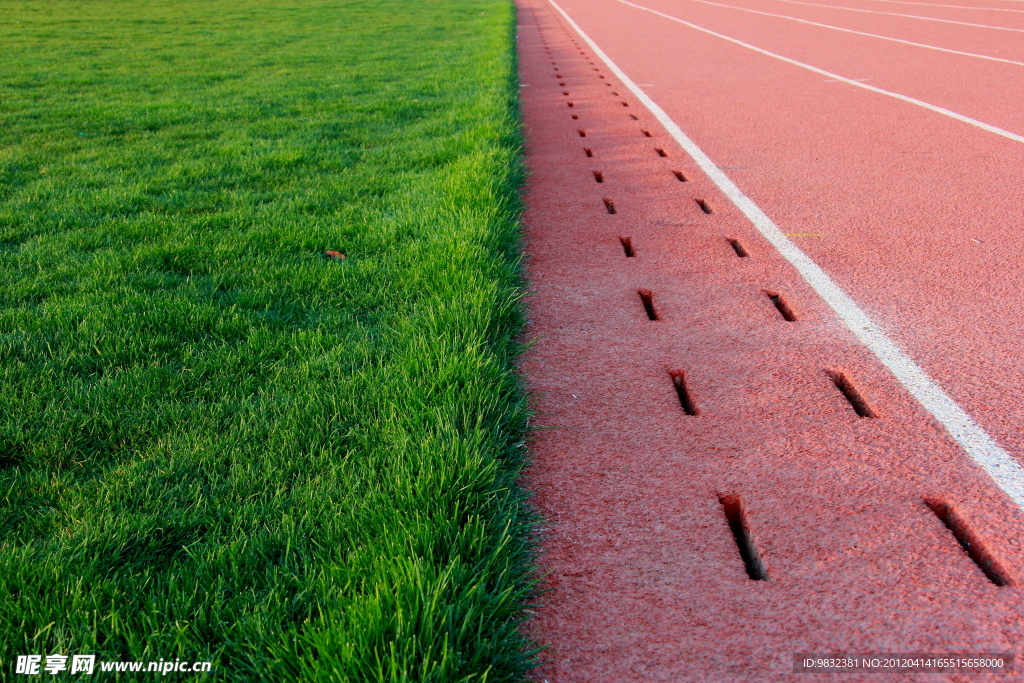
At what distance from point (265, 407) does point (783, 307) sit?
89.6 inches

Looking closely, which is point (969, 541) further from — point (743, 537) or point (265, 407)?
point (265, 407)

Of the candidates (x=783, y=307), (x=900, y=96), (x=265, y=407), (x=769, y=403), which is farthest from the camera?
(x=900, y=96)

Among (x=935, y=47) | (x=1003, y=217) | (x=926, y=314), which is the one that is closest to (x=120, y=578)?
(x=926, y=314)

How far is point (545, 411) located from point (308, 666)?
132 cm

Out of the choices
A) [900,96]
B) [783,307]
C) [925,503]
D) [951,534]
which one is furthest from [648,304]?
[900,96]

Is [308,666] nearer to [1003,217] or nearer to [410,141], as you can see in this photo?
[1003,217]

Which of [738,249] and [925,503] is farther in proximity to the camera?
[738,249]

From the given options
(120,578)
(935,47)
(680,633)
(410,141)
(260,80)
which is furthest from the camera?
(935,47)

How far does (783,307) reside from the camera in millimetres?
3559

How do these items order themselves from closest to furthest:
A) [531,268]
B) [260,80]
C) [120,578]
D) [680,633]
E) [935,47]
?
[680,633]
[120,578]
[531,268]
[260,80]
[935,47]

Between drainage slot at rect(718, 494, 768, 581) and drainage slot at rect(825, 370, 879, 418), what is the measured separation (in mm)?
755

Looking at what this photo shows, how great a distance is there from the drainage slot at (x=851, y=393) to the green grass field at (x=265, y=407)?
1188mm

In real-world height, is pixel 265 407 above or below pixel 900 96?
below

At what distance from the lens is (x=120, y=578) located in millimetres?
1928
